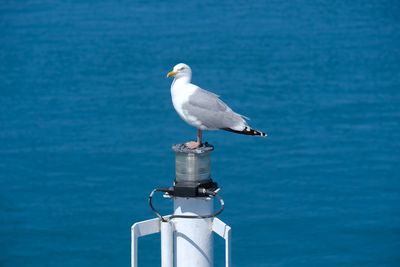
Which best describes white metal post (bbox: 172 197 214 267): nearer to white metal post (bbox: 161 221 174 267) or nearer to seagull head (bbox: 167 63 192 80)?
white metal post (bbox: 161 221 174 267)

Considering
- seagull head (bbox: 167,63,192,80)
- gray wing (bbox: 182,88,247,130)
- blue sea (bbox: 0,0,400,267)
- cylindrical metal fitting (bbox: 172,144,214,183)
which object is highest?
blue sea (bbox: 0,0,400,267)

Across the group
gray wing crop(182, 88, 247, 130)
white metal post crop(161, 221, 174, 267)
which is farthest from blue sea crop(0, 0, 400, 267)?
white metal post crop(161, 221, 174, 267)

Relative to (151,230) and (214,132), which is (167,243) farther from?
(214,132)

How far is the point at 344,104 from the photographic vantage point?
485 inches

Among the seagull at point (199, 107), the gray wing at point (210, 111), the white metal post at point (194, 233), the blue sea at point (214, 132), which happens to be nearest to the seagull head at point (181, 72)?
the seagull at point (199, 107)

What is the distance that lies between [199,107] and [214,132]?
22.9 ft

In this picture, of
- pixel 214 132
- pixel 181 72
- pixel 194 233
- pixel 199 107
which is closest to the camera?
pixel 194 233

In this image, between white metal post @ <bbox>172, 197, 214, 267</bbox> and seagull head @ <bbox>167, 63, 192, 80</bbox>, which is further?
seagull head @ <bbox>167, 63, 192, 80</bbox>

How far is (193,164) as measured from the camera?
3.71 metres

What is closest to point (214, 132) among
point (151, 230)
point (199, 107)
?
point (199, 107)

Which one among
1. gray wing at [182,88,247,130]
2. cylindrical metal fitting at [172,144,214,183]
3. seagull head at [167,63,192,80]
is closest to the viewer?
cylindrical metal fitting at [172,144,214,183]

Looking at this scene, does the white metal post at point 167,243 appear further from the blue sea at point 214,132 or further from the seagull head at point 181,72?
the blue sea at point 214,132

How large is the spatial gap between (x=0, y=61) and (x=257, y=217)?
23.0 feet

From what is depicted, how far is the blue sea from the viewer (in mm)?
8945
